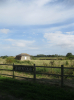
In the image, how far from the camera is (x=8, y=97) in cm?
449

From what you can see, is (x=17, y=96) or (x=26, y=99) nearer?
(x=26, y=99)

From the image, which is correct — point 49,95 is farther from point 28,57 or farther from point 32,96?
point 28,57

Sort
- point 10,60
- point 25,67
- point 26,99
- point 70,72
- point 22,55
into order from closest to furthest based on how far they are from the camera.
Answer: point 26,99
point 25,67
point 70,72
point 10,60
point 22,55

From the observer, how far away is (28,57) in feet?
176

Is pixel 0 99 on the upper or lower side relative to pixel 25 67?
lower

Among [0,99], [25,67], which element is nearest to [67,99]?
[0,99]

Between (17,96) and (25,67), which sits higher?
(25,67)

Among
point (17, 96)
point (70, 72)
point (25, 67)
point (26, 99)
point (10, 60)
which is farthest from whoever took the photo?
point (10, 60)

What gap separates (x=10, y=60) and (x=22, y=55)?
88.4 feet

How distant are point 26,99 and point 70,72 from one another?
7821 mm

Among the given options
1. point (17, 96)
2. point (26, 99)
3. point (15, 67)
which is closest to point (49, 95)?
point (26, 99)

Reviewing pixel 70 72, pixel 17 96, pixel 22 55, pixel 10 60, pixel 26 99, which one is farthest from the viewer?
pixel 22 55

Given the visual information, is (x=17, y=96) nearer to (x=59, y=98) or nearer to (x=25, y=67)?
(x=59, y=98)

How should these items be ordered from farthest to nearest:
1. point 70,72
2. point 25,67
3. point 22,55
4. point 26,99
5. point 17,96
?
point 22,55, point 70,72, point 25,67, point 17,96, point 26,99
